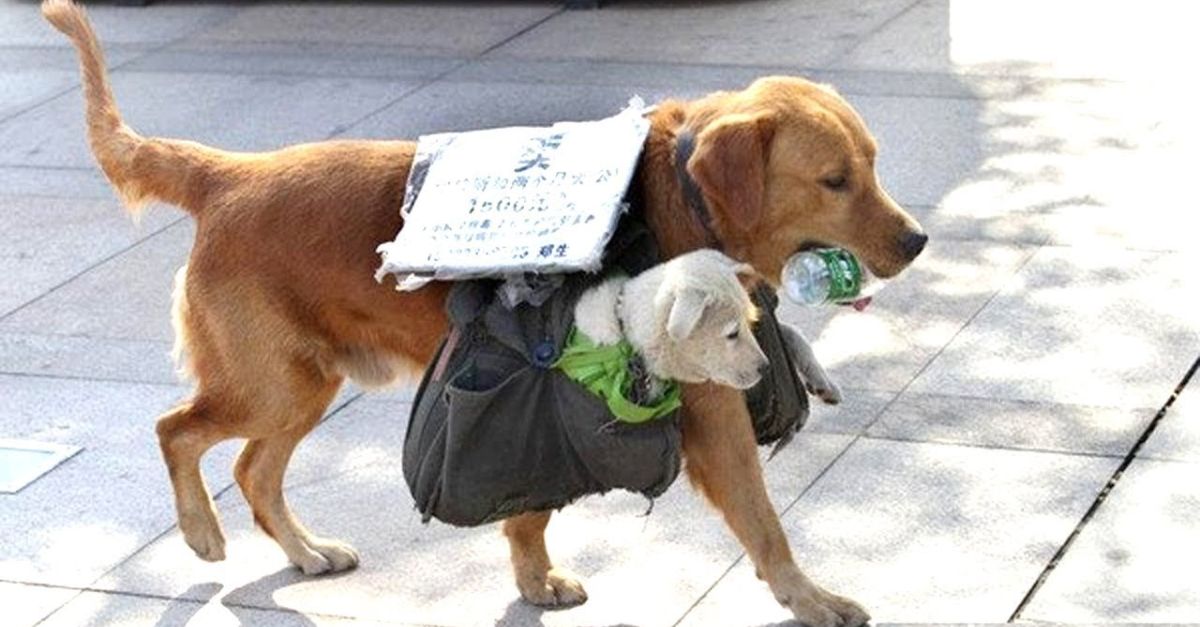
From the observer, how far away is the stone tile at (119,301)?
25.6 ft

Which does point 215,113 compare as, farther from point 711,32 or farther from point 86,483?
point 86,483

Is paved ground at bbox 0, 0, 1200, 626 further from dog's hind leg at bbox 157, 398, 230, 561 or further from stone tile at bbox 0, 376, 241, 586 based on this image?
dog's hind leg at bbox 157, 398, 230, 561

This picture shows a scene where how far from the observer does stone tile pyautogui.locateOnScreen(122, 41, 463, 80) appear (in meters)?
10.8

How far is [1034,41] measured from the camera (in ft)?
33.4

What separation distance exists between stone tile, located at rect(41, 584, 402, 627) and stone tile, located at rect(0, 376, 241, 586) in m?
0.19

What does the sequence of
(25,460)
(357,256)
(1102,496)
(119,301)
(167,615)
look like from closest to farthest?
(357,256), (167,615), (1102,496), (25,460), (119,301)

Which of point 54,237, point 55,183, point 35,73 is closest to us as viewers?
point 54,237

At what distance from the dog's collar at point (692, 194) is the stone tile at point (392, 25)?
5.91 metres

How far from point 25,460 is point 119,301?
4.38ft

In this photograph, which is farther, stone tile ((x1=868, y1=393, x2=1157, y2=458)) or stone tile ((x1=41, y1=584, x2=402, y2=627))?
stone tile ((x1=868, y1=393, x2=1157, y2=458))

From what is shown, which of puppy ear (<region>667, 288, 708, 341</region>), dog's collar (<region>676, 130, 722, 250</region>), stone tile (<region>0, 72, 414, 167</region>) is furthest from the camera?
stone tile (<region>0, 72, 414, 167</region>)

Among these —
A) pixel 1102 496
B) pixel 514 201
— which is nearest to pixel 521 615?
pixel 514 201

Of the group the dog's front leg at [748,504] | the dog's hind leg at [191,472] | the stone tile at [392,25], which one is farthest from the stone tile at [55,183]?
the dog's front leg at [748,504]

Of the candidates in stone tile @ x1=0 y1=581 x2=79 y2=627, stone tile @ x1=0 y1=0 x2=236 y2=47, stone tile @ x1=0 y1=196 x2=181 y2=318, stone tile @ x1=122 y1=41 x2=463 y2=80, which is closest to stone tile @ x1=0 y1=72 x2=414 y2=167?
stone tile @ x1=122 y1=41 x2=463 y2=80
